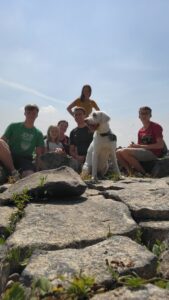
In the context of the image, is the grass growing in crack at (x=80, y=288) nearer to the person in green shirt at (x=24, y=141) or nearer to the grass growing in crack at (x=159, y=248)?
the grass growing in crack at (x=159, y=248)

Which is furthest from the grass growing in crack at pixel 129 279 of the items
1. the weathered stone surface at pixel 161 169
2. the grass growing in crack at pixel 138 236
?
the weathered stone surface at pixel 161 169

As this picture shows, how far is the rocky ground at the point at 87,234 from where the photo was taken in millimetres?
3205

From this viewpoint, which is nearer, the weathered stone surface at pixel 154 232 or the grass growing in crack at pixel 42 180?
the weathered stone surface at pixel 154 232

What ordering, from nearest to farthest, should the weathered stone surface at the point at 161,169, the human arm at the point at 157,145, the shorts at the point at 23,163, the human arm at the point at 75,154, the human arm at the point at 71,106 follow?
the shorts at the point at 23,163
the weathered stone surface at the point at 161,169
the human arm at the point at 157,145
the human arm at the point at 75,154
the human arm at the point at 71,106

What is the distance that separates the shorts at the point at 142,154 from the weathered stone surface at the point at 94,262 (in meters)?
5.31

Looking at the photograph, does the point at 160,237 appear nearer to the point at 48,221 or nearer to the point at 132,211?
the point at 132,211

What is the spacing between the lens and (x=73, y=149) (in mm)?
9289

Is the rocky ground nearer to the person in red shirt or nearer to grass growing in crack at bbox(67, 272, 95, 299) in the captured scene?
grass growing in crack at bbox(67, 272, 95, 299)

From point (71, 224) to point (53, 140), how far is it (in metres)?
4.78

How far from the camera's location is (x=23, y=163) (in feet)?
27.0

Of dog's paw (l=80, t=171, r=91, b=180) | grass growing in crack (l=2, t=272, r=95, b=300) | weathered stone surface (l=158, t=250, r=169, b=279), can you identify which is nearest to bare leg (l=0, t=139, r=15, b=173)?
dog's paw (l=80, t=171, r=91, b=180)

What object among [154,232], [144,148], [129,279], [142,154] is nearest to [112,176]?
[142,154]

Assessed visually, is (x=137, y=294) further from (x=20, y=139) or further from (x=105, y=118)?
(x=20, y=139)

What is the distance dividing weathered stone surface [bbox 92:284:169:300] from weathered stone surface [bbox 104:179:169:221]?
2.05m
